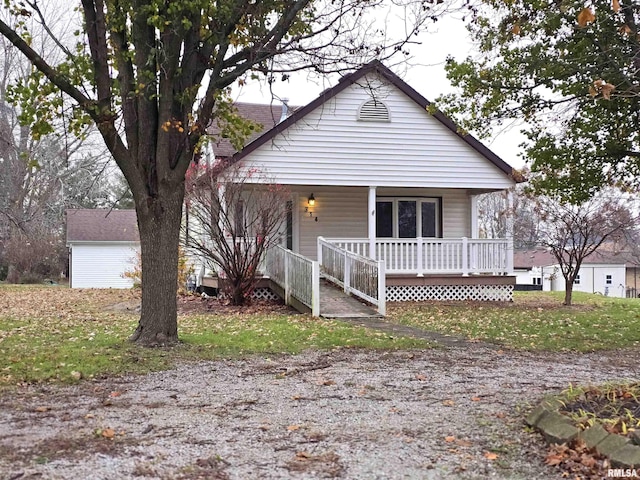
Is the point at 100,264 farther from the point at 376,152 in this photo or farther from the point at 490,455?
the point at 490,455

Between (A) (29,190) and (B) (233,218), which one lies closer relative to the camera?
(B) (233,218)

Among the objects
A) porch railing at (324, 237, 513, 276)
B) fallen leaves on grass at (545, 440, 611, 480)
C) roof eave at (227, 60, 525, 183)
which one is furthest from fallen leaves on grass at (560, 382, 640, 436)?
porch railing at (324, 237, 513, 276)

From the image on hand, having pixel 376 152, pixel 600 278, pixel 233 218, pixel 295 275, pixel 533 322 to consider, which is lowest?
pixel 600 278

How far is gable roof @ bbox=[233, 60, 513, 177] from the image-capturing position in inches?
643

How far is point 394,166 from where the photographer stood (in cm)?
1761

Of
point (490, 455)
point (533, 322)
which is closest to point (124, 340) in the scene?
point (490, 455)

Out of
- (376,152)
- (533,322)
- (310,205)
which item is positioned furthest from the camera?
(310,205)

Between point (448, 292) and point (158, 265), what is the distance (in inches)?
418

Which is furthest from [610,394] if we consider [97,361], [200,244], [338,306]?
[200,244]

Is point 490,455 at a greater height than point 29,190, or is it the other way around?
point 29,190

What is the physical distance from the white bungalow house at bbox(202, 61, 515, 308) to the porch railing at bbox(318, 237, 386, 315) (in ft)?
1.07

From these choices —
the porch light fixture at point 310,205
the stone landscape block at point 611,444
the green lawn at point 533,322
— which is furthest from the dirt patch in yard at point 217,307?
the stone landscape block at point 611,444

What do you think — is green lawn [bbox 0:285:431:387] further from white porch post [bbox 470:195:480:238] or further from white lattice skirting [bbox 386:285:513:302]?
white porch post [bbox 470:195:480:238]

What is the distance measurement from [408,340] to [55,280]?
32402mm
